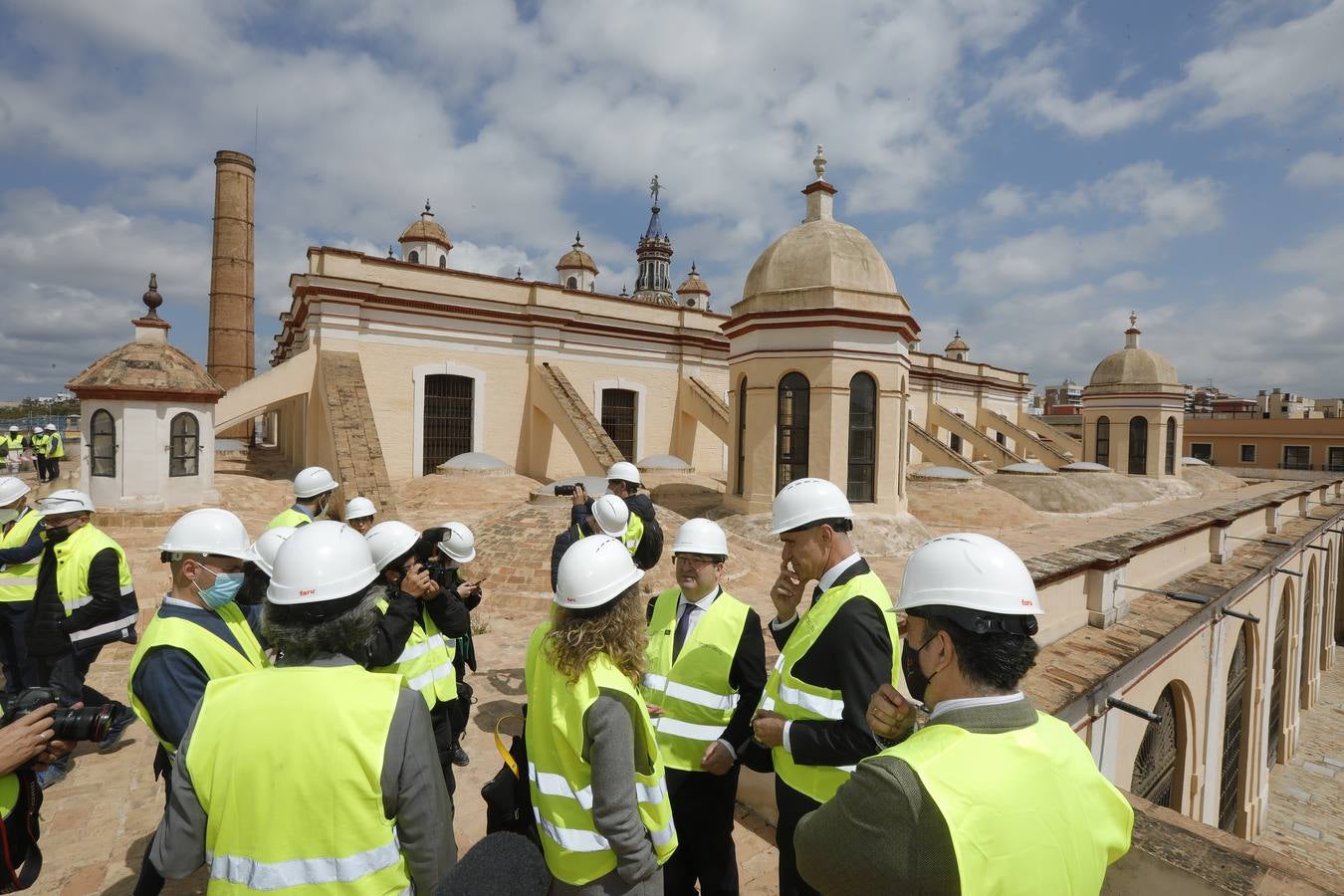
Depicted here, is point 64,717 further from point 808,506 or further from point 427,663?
point 808,506

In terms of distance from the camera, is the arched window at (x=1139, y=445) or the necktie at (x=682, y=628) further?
the arched window at (x=1139, y=445)

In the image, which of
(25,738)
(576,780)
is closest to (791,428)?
(576,780)

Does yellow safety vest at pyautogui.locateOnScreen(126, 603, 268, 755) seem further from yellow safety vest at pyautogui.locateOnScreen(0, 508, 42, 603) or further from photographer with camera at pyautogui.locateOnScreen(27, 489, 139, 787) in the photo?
yellow safety vest at pyautogui.locateOnScreen(0, 508, 42, 603)

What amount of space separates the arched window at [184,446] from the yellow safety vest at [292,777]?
11744mm

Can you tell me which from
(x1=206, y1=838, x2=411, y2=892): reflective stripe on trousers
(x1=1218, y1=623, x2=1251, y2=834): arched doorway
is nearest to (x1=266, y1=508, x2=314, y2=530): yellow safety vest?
(x1=206, y1=838, x2=411, y2=892): reflective stripe on trousers

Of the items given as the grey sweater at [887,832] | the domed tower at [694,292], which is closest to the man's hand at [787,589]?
the grey sweater at [887,832]

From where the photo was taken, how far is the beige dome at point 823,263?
1277cm

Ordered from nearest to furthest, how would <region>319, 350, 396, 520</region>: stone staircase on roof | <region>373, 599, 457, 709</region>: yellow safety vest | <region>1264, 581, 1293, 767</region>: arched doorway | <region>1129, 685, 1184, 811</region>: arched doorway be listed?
<region>373, 599, 457, 709</region>: yellow safety vest, <region>1129, 685, 1184, 811</region>: arched doorway, <region>319, 350, 396, 520</region>: stone staircase on roof, <region>1264, 581, 1293, 767</region>: arched doorway

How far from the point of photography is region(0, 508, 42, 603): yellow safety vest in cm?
441

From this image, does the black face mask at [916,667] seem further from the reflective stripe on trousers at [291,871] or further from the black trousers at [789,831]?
the reflective stripe on trousers at [291,871]

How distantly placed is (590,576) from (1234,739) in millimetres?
11911

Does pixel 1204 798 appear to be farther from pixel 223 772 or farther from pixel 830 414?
pixel 223 772

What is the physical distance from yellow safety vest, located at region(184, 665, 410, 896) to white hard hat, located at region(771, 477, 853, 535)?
1.52 m

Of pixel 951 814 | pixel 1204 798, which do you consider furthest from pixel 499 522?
pixel 1204 798
